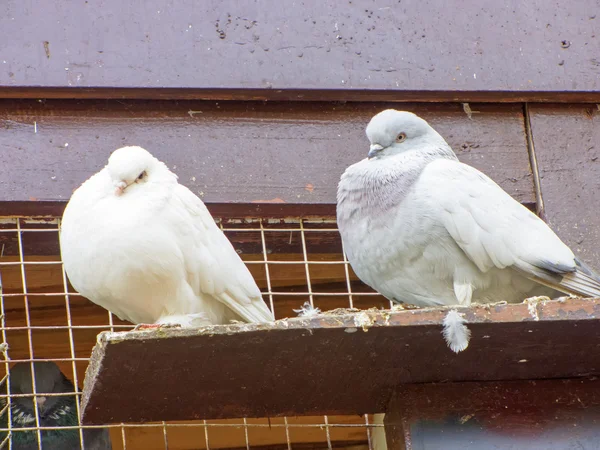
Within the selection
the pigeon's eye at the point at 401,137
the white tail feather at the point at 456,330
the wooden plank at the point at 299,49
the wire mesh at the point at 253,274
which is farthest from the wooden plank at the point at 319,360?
the wooden plank at the point at 299,49

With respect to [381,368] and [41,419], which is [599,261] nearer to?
[381,368]

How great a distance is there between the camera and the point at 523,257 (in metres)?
3.50

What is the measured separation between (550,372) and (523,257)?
0.39m

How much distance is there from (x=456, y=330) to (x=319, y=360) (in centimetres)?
41

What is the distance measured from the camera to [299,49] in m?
4.30

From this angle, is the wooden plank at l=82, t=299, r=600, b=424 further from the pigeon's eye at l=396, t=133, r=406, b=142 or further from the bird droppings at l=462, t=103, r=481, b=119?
the bird droppings at l=462, t=103, r=481, b=119

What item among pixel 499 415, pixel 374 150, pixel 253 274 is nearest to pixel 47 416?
pixel 253 274

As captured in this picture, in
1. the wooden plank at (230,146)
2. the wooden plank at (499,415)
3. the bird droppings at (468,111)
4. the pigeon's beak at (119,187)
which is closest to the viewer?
the wooden plank at (499,415)

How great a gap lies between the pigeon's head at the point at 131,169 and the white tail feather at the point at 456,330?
4.07 ft

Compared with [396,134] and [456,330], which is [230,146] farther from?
[456,330]

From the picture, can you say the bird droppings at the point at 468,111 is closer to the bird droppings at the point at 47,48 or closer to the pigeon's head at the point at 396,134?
the pigeon's head at the point at 396,134

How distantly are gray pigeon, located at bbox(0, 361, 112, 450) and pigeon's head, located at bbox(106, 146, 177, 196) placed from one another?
1142 millimetres

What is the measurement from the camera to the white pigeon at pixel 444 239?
3508 mm

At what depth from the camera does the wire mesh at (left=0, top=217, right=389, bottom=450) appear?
423 centimetres
